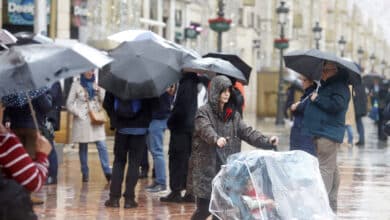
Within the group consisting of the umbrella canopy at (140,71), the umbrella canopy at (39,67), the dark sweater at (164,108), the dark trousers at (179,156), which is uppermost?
the umbrella canopy at (39,67)

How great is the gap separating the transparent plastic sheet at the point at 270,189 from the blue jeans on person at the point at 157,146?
17.4 feet

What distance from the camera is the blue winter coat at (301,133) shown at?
12.6 m

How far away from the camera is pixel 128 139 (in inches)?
503

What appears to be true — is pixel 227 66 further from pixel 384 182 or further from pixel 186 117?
pixel 384 182

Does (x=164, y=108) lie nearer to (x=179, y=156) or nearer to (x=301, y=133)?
(x=179, y=156)

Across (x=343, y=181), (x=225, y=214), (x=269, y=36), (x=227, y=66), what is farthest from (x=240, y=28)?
(x=225, y=214)

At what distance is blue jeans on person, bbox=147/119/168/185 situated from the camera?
1459 cm

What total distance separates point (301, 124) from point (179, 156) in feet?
6.75

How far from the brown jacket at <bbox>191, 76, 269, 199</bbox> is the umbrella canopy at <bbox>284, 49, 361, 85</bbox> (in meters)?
1.66

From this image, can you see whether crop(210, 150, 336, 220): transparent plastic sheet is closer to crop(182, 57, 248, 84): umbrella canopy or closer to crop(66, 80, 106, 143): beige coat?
crop(182, 57, 248, 84): umbrella canopy

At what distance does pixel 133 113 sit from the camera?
1256 centimetres

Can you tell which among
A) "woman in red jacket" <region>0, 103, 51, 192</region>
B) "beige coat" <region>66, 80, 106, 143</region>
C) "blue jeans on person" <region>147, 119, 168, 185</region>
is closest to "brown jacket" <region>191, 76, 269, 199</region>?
"woman in red jacket" <region>0, 103, 51, 192</region>

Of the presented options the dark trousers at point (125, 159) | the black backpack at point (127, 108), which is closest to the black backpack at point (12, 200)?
the black backpack at point (127, 108)

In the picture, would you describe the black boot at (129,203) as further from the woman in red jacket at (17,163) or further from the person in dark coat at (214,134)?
the woman in red jacket at (17,163)
